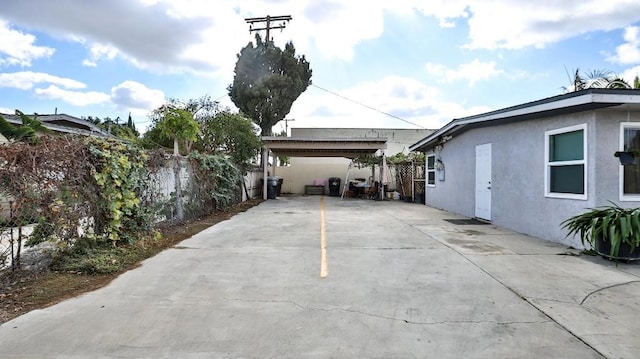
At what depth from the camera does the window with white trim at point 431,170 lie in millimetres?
14766

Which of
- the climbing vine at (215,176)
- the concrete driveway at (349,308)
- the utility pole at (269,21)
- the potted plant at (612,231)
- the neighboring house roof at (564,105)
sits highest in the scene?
the utility pole at (269,21)

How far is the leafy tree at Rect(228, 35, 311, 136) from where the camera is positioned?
2567cm

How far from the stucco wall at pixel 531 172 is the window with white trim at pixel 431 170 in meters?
2.64

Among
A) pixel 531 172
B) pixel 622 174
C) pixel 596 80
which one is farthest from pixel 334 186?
pixel 622 174

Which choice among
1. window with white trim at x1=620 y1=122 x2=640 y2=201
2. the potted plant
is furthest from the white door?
the potted plant

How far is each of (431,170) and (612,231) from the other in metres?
9.89

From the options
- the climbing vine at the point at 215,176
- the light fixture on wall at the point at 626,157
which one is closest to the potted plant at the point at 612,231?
the light fixture on wall at the point at 626,157

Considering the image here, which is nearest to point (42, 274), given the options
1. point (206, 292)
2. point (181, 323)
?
point (206, 292)

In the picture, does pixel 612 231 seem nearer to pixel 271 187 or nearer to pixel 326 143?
pixel 326 143

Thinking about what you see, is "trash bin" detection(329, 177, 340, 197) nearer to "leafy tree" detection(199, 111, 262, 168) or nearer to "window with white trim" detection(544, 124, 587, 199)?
"leafy tree" detection(199, 111, 262, 168)

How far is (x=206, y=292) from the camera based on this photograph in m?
4.19

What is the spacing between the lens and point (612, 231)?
17.8 ft

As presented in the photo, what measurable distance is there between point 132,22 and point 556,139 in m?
11.6

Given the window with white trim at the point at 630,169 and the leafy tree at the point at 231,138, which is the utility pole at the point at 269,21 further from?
the window with white trim at the point at 630,169
